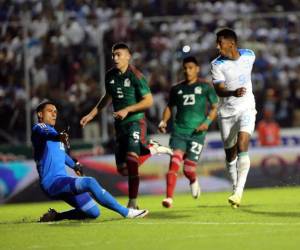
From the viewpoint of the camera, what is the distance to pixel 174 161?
589 inches

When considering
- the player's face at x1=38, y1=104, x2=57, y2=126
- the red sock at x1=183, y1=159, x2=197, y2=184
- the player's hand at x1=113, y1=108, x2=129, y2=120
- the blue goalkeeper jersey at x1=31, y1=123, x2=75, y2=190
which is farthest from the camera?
the red sock at x1=183, y1=159, x2=197, y2=184

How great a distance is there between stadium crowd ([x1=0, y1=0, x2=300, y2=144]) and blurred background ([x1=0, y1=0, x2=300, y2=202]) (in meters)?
0.02

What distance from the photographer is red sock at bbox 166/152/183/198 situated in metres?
14.4

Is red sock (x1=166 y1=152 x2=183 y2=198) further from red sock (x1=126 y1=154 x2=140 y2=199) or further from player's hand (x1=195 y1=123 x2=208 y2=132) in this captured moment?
red sock (x1=126 y1=154 x2=140 y2=199)

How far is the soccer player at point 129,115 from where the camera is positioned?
1363cm

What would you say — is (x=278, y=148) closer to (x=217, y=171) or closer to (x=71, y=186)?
(x=217, y=171)

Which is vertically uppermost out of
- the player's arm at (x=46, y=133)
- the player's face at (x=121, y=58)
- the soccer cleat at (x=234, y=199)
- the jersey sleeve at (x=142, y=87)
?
the player's face at (x=121, y=58)

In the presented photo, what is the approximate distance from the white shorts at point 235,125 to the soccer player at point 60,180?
7.58ft

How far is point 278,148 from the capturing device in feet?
71.0

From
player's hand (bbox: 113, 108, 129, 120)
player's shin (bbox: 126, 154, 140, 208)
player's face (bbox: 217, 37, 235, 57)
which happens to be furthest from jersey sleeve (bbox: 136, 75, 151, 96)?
player's face (bbox: 217, 37, 235, 57)

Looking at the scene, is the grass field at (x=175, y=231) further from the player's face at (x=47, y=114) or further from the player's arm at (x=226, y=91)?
the player's arm at (x=226, y=91)

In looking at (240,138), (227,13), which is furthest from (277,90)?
(240,138)

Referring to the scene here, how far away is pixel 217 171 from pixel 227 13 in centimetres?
480

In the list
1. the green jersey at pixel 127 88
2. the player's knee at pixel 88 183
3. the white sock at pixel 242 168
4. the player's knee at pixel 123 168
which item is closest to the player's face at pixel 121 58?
the green jersey at pixel 127 88
